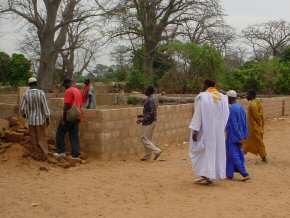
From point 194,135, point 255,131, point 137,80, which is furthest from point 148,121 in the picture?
point 137,80

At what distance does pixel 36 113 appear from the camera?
30.1 ft

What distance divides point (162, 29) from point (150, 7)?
5.60ft

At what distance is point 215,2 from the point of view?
108 feet

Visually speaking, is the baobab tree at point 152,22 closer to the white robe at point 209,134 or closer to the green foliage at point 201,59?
the green foliage at point 201,59

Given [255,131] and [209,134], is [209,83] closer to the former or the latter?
[209,134]

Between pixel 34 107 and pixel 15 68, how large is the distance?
24296mm

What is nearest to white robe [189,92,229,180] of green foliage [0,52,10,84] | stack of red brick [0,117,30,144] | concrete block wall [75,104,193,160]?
concrete block wall [75,104,193,160]

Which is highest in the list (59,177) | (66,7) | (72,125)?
(66,7)

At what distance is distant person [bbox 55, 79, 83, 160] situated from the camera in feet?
31.5

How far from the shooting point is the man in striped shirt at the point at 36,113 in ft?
30.1

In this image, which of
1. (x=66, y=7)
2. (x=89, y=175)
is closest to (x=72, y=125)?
(x=89, y=175)

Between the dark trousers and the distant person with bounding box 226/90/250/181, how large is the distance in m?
2.97

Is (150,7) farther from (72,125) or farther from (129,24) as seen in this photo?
(72,125)

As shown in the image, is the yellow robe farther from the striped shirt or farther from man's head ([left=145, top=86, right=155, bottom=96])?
the striped shirt
